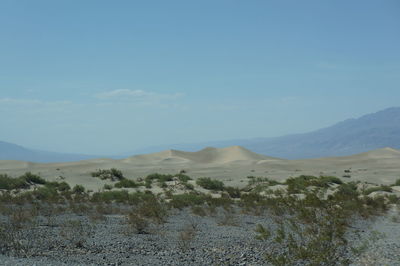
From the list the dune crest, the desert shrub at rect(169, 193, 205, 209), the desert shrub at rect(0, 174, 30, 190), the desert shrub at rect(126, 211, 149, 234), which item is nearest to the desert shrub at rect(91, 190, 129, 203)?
the desert shrub at rect(169, 193, 205, 209)

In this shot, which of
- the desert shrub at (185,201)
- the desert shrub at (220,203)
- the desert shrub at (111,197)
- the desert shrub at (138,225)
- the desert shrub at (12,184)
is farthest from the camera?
the desert shrub at (12,184)

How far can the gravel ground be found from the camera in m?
10.1

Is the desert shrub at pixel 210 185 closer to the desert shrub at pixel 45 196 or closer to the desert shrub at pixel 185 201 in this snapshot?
the desert shrub at pixel 185 201

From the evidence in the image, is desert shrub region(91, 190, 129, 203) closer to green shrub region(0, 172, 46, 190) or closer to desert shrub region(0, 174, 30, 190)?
desert shrub region(0, 174, 30, 190)

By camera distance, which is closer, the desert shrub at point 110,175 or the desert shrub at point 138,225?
the desert shrub at point 138,225

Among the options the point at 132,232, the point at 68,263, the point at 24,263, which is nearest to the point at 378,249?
the point at 132,232

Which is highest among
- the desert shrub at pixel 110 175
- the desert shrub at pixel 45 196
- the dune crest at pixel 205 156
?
the dune crest at pixel 205 156

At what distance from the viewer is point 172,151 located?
3541 inches

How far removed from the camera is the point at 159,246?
11914mm

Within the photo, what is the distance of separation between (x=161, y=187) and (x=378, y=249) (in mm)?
22220

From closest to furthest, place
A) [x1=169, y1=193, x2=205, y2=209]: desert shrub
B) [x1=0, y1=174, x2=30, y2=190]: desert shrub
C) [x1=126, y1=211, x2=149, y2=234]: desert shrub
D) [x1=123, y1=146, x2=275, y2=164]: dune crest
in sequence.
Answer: [x1=126, y1=211, x2=149, y2=234]: desert shrub < [x1=169, y1=193, x2=205, y2=209]: desert shrub < [x1=0, y1=174, x2=30, y2=190]: desert shrub < [x1=123, y1=146, x2=275, y2=164]: dune crest

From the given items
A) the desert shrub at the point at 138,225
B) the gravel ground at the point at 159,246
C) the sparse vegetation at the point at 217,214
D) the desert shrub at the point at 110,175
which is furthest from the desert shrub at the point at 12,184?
the desert shrub at the point at 138,225

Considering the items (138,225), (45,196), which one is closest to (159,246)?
(138,225)

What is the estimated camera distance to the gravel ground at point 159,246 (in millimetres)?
10148
